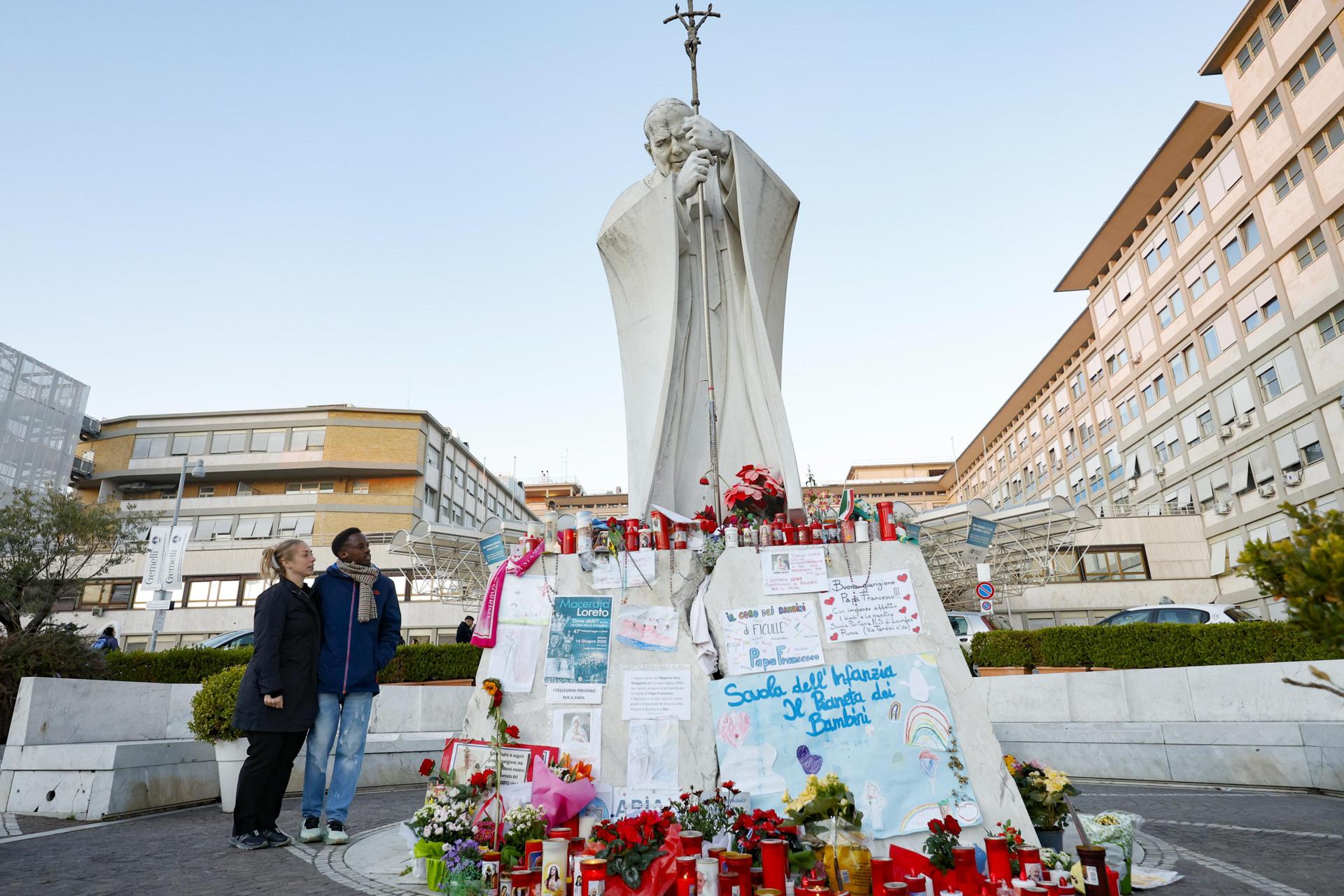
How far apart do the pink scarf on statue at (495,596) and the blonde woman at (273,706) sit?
46.0 inches

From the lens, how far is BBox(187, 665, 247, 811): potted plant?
6.71m

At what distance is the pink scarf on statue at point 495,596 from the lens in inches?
207

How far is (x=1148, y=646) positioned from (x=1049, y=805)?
26.6 feet

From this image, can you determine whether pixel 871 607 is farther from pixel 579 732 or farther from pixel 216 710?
pixel 216 710

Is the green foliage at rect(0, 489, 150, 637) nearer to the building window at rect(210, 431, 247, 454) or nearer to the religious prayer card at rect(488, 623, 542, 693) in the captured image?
the building window at rect(210, 431, 247, 454)

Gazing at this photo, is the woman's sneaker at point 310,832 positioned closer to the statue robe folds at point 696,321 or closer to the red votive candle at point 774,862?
the red votive candle at point 774,862

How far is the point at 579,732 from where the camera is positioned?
4.86 m

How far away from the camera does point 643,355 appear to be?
28.7ft

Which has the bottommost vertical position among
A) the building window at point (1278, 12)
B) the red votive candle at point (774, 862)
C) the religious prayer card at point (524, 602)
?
the red votive candle at point (774, 862)

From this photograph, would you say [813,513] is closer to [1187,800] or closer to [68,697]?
[1187,800]

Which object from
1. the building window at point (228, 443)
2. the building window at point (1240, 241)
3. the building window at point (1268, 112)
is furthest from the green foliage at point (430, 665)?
the building window at point (228, 443)

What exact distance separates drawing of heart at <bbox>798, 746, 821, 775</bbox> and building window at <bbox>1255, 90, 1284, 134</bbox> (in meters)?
34.9

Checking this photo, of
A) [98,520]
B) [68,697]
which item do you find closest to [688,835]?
[68,697]

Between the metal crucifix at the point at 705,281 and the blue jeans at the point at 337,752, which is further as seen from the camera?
the metal crucifix at the point at 705,281
